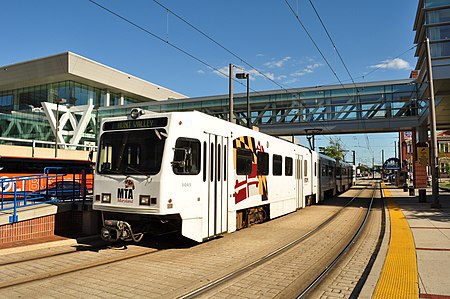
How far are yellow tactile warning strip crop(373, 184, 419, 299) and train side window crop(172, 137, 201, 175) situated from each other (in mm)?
4515

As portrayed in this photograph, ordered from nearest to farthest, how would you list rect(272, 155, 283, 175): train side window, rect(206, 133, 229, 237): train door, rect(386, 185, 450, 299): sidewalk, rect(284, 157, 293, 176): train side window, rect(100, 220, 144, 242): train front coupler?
rect(386, 185, 450, 299): sidewalk, rect(100, 220, 144, 242): train front coupler, rect(206, 133, 229, 237): train door, rect(272, 155, 283, 175): train side window, rect(284, 157, 293, 176): train side window

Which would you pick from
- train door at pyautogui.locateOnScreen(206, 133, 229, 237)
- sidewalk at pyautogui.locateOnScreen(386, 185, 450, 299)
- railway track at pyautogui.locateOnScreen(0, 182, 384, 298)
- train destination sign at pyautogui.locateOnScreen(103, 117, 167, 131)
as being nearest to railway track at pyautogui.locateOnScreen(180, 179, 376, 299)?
railway track at pyautogui.locateOnScreen(0, 182, 384, 298)

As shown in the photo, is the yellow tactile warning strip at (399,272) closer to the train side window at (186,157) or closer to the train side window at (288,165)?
the train side window at (186,157)

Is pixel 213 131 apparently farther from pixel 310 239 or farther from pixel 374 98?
pixel 374 98

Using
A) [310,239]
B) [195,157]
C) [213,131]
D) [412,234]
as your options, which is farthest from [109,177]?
[412,234]

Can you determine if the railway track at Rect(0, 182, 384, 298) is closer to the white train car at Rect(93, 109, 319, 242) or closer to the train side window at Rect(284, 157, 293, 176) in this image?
the white train car at Rect(93, 109, 319, 242)

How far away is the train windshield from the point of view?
8.38 metres

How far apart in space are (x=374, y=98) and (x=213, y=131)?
2746cm

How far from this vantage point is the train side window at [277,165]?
14234 mm

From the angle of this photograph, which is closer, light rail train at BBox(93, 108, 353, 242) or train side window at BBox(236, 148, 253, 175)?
light rail train at BBox(93, 108, 353, 242)

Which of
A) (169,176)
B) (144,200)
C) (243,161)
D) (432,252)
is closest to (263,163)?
(243,161)

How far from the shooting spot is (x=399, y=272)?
6.54 metres

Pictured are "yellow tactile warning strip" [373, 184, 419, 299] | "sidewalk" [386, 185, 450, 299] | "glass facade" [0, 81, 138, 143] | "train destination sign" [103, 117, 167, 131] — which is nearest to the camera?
"yellow tactile warning strip" [373, 184, 419, 299]

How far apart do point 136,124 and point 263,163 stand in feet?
18.2
